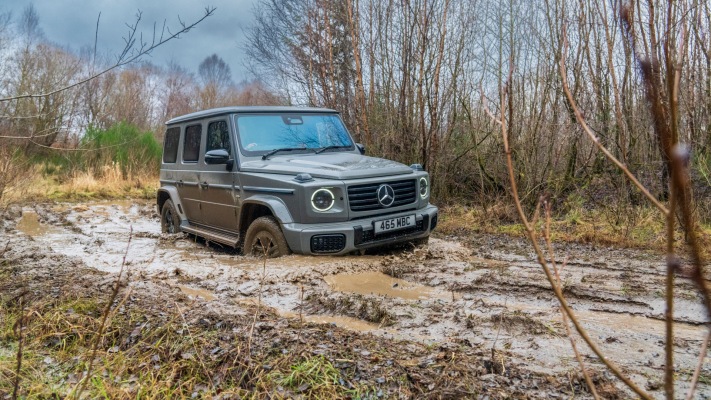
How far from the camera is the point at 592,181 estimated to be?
8688 mm

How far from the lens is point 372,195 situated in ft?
16.9

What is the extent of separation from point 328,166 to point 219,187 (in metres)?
1.58

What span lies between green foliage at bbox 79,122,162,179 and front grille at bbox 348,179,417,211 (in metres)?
13.9

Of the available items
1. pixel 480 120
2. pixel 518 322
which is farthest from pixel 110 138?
pixel 518 322

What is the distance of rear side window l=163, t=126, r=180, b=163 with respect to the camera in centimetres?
728

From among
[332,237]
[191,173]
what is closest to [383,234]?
[332,237]

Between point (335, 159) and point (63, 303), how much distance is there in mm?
2925

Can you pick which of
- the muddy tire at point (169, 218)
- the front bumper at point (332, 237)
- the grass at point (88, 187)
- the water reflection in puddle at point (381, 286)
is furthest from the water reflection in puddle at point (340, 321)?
the grass at point (88, 187)

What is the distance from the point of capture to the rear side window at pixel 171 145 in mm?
7277

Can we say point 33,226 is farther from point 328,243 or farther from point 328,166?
point 328,243

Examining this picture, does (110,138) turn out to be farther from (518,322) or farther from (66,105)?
(518,322)

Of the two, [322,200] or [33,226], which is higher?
[322,200]

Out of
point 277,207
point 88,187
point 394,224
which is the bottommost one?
point 88,187

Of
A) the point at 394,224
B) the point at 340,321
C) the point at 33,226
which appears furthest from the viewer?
the point at 33,226
